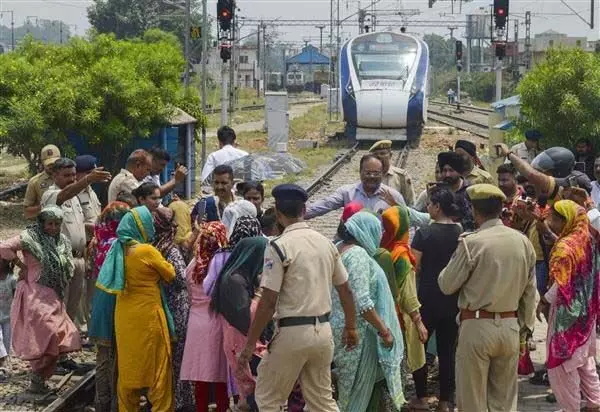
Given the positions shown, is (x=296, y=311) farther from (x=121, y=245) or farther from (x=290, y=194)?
(x=121, y=245)

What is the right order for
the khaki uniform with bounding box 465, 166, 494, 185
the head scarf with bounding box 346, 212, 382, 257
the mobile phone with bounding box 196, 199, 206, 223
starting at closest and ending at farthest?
the head scarf with bounding box 346, 212, 382, 257 < the mobile phone with bounding box 196, 199, 206, 223 < the khaki uniform with bounding box 465, 166, 494, 185

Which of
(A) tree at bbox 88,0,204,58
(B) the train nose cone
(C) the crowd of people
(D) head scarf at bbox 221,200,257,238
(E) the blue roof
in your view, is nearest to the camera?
(C) the crowd of people

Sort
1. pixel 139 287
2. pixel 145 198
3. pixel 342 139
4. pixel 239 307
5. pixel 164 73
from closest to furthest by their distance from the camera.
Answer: pixel 239 307, pixel 139 287, pixel 145 198, pixel 164 73, pixel 342 139

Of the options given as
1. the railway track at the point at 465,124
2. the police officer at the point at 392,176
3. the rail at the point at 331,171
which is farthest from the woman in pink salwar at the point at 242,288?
the railway track at the point at 465,124

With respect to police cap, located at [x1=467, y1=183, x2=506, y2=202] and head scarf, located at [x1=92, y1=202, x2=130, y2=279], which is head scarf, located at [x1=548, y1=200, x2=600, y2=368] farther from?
head scarf, located at [x1=92, y1=202, x2=130, y2=279]

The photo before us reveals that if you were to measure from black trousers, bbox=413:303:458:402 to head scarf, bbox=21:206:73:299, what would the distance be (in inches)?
105

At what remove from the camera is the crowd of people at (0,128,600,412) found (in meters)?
5.86

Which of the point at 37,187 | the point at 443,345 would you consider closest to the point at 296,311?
the point at 443,345

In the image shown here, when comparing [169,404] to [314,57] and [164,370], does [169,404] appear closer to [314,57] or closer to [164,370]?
[164,370]

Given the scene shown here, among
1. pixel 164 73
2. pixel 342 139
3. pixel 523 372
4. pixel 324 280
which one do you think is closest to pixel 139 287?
pixel 324 280

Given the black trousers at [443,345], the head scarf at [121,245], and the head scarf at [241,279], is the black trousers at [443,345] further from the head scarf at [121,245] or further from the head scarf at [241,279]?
the head scarf at [121,245]

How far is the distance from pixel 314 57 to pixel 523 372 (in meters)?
101

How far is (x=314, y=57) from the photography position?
10794cm

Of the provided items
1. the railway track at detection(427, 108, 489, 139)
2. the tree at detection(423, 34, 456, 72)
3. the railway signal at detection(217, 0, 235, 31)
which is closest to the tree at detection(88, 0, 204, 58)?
the railway track at detection(427, 108, 489, 139)
